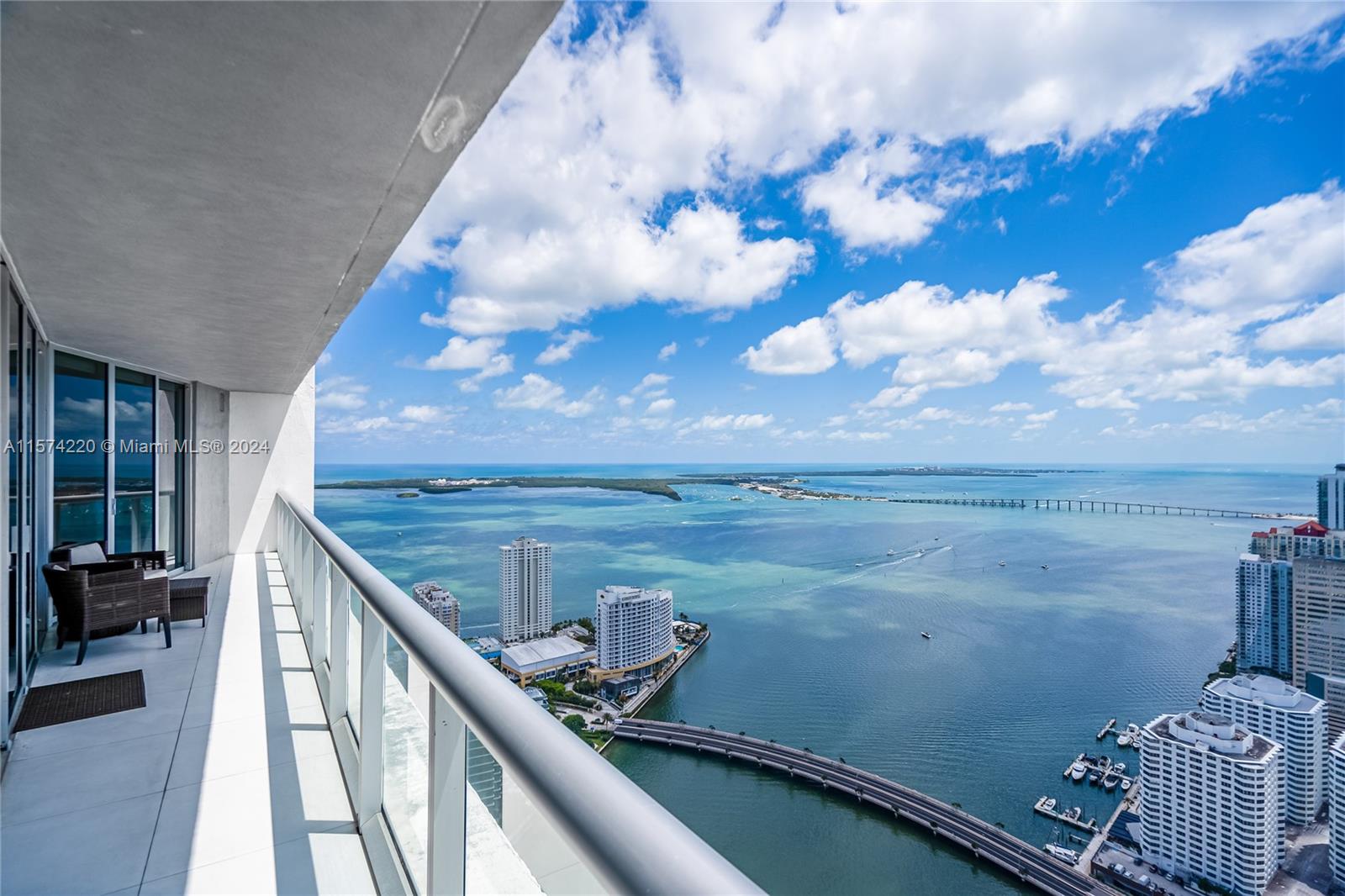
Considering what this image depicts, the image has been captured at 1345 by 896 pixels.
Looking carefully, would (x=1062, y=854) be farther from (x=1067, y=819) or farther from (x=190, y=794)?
(x=190, y=794)

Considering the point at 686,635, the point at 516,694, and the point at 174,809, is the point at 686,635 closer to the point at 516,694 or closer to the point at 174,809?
the point at 174,809

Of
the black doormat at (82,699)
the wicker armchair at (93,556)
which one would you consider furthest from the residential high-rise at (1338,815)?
the wicker armchair at (93,556)

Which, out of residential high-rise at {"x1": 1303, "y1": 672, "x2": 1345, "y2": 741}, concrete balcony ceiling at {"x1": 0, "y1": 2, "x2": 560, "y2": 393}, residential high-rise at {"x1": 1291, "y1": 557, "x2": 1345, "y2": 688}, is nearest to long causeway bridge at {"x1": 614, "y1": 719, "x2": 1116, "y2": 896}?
residential high-rise at {"x1": 1303, "y1": 672, "x2": 1345, "y2": 741}

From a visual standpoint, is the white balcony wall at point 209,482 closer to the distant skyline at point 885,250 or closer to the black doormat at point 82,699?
the distant skyline at point 885,250

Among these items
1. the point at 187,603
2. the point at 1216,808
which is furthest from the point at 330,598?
the point at 1216,808

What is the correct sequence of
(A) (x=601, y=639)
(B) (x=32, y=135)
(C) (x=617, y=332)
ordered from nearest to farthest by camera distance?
(B) (x=32, y=135)
(A) (x=601, y=639)
(C) (x=617, y=332)

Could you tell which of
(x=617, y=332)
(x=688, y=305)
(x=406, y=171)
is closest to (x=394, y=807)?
(x=406, y=171)
